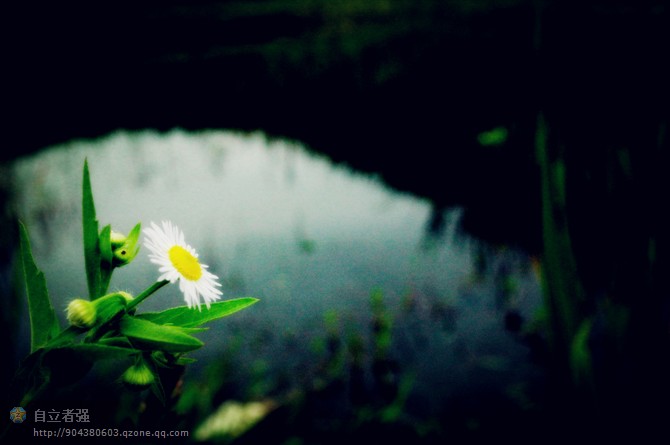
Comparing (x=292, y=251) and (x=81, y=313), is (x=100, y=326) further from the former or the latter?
(x=292, y=251)

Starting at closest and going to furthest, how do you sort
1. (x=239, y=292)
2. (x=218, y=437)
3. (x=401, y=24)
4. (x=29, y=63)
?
1. (x=218, y=437)
2. (x=29, y=63)
3. (x=239, y=292)
4. (x=401, y=24)

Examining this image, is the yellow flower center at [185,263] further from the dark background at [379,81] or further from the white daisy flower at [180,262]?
the dark background at [379,81]

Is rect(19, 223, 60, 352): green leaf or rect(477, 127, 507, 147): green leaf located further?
rect(477, 127, 507, 147): green leaf

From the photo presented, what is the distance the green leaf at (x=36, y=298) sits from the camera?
304 mm

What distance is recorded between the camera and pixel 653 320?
803 millimetres

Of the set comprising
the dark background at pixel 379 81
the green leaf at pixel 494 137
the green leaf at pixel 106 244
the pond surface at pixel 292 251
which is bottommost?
the pond surface at pixel 292 251

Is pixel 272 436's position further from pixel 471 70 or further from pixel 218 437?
pixel 471 70

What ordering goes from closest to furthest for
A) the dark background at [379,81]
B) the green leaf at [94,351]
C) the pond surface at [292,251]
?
the green leaf at [94,351] < the dark background at [379,81] < the pond surface at [292,251]

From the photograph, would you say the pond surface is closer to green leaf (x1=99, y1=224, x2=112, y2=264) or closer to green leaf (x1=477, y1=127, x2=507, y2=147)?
green leaf (x1=477, y1=127, x2=507, y2=147)

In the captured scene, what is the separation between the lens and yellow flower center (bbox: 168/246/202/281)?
0.37 m

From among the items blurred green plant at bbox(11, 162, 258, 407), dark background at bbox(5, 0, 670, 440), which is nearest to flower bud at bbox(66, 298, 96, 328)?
blurred green plant at bbox(11, 162, 258, 407)

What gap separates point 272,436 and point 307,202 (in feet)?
3.13

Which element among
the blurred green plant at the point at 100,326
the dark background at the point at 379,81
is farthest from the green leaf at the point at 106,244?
Answer: the dark background at the point at 379,81

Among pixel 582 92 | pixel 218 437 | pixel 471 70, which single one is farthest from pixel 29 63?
pixel 582 92
